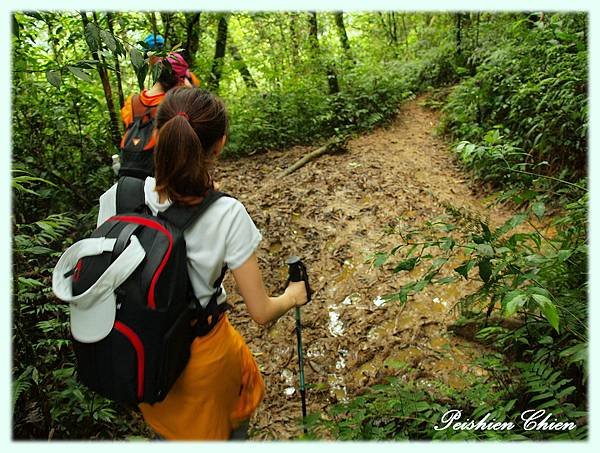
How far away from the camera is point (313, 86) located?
386 inches

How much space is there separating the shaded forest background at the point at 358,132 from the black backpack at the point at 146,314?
0.94 meters

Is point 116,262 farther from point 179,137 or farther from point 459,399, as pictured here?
point 459,399

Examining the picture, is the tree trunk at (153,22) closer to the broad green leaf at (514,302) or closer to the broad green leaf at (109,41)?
the broad green leaf at (109,41)

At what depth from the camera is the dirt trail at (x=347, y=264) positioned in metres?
3.60

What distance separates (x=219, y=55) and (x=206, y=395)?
29.3 feet

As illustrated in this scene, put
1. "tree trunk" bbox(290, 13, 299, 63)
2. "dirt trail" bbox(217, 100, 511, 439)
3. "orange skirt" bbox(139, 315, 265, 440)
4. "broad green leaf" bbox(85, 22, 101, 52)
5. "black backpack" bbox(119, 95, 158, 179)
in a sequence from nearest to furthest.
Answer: "orange skirt" bbox(139, 315, 265, 440), "broad green leaf" bbox(85, 22, 101, 52), "black backpack" bbox(119, 95, 158, 179), "dirt trail" bbox(217, 100, 511, 439), "tree trunk" bbox(290, 13, 299, 63)

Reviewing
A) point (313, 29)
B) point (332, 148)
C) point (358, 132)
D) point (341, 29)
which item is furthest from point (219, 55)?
point (341, 29)

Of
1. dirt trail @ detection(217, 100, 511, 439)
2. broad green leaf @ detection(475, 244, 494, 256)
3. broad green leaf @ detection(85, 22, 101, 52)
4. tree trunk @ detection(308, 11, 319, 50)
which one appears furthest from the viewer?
tree trunk @ detection(308, 11, 319, 50)

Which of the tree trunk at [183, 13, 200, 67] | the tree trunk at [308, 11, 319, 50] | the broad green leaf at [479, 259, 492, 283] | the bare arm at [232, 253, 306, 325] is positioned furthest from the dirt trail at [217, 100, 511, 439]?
the tree trunk at [308, 11, 319, 50]

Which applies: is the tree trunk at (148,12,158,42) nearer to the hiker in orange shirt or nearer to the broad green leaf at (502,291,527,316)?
the hiker in orange shirt

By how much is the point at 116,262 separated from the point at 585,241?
119 inches

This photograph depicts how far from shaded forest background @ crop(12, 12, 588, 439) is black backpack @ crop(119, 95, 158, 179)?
58 centimetres

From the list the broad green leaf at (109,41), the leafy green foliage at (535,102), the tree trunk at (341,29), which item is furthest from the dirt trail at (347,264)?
the tree trunk at (341,29)

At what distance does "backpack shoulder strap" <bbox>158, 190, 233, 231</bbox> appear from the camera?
5.81 ft
